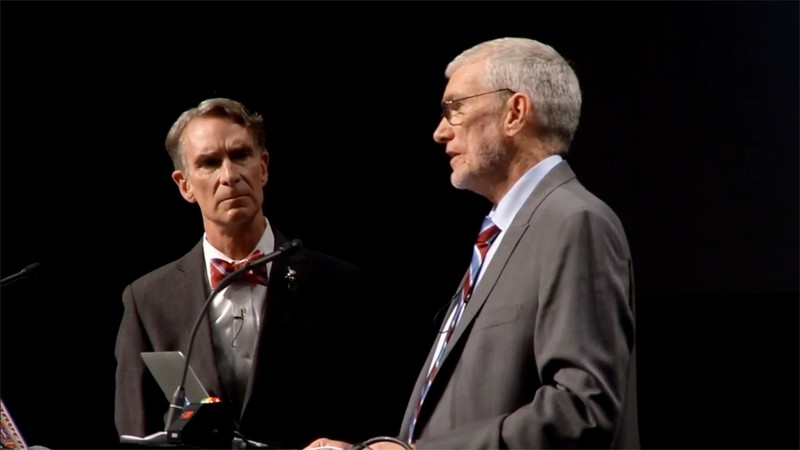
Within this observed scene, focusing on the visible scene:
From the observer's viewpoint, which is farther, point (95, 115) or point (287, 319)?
point (95, 115)

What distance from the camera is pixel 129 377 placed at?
3.35m

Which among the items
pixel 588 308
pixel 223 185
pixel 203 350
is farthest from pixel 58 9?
pixel 588 308

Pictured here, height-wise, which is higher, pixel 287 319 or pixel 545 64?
pixel 545 64

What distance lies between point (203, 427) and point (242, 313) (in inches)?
24.0

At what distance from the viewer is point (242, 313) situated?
3314 mm

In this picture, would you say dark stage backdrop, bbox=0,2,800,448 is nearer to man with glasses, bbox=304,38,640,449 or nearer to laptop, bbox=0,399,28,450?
laptop, bbox=0,399,28,450

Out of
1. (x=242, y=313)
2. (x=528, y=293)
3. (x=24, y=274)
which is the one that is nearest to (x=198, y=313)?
(x=242, y=313)

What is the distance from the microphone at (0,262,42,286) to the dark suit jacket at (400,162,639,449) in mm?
1384

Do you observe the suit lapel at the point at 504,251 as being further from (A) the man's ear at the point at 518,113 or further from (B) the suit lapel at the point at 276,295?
(B) the suit lapel at the point at 276,295

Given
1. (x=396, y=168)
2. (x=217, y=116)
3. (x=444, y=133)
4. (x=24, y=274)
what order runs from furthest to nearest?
(x=396, y=168), (x=217, y=116), (x=24, y=274), (x=444, y=133)

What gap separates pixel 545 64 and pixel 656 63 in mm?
1666

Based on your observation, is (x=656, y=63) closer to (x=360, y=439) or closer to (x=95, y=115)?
(x=360, y=439)

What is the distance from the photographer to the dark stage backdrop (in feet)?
13.2

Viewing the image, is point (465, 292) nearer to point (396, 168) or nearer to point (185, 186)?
point (185, 186)
